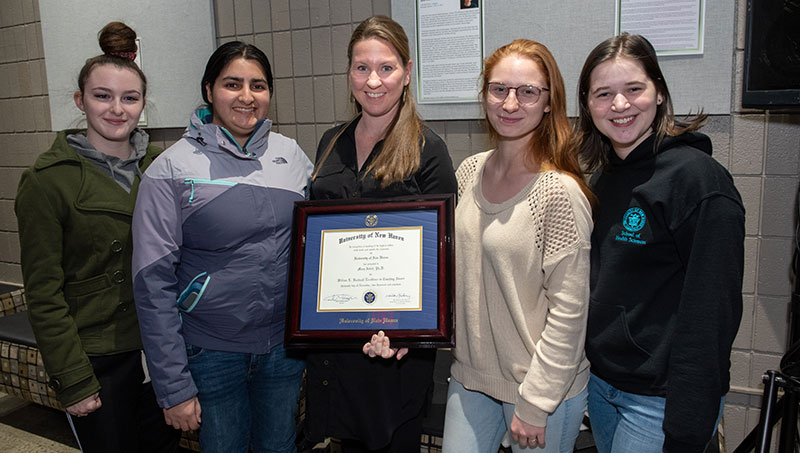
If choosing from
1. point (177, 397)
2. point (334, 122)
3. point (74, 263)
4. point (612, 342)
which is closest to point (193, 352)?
point (177, 397)

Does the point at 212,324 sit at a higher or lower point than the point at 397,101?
lower

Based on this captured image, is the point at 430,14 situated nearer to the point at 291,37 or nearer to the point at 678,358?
the point at 291,37

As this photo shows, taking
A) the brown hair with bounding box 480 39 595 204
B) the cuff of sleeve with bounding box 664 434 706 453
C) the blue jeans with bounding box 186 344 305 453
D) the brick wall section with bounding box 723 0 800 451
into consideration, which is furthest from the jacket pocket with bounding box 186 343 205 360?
the brick wall section with bounding box 723 0 800 451

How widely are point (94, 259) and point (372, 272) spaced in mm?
828

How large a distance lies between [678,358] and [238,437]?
1.29m

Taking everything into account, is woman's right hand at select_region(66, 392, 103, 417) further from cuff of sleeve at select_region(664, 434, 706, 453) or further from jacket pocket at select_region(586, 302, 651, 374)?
cuff of sleeve at select_region(664, 434, 706, 453)

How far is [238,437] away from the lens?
5.38ft

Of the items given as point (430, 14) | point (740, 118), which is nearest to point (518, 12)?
point (430, 14)

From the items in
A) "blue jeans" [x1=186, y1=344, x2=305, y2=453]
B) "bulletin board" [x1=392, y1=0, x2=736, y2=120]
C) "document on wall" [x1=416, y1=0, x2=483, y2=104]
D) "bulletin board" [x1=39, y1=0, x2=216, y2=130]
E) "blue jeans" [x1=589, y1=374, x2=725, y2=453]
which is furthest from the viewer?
"bulletin board" [x1=39, y1=0, x2=216, y2=130]

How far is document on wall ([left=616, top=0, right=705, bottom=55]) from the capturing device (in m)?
2.21

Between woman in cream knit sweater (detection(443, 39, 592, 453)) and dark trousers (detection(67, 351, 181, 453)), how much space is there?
3.21 ft

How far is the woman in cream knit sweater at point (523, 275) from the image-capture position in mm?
1279

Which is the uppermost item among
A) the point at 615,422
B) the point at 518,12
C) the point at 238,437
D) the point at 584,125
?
the point at 518,12
